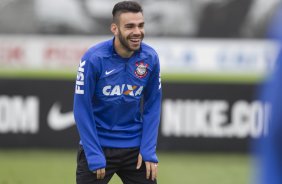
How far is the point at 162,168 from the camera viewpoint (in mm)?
9906

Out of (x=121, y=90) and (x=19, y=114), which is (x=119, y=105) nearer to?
(x=121, y=90)

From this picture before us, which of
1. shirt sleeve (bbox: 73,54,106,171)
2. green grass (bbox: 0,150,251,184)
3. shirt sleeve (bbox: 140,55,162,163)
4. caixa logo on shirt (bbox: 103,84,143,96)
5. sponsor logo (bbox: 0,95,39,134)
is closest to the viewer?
shirt sleeve (bbox: 73,54,106,171)

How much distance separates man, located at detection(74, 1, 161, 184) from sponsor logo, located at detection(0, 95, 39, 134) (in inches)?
234

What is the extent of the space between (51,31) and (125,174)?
630 centimetres

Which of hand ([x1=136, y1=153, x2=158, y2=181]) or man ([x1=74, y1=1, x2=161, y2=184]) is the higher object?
man ([x1=74, y1=1, x2=161, y2=184])

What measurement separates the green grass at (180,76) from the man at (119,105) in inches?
231

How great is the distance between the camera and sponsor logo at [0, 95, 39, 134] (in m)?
11.1

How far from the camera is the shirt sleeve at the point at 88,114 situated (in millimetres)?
5008

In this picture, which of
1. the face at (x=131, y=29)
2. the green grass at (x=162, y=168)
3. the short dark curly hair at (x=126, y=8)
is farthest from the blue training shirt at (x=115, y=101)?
the green grass at (x=162, y=168)

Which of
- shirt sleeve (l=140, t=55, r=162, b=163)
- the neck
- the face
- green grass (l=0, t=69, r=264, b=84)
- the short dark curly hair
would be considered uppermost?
the short dark curly hair

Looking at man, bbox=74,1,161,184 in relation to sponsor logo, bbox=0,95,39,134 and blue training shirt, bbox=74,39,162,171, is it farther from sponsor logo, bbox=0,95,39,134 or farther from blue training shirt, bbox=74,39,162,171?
sponsor logo, bbox=0,95,39,134

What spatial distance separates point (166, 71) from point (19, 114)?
220cm

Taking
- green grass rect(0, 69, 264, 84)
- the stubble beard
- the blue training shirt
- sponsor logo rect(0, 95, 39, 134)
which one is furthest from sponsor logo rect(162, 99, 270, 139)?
the stubble beard

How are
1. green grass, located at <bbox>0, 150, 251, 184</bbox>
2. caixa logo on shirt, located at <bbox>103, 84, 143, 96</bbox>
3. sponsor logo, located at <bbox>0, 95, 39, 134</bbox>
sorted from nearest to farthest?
caixa logo on shirt, located at <bbox>103, 84, 143, 96</bbox>, green grass, located at <bbox>0, 150, 251, 184</bbox>, sponsor logo, located at <bbox>0, 95, 39, 134</bbox>
